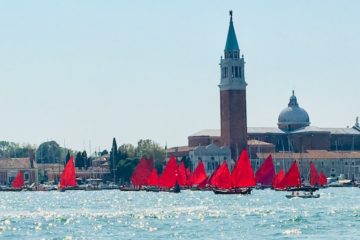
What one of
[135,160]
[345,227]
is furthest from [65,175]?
[345,227]

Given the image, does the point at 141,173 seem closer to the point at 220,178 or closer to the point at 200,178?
the point at 200,178

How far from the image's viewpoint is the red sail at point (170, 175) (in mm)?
135250

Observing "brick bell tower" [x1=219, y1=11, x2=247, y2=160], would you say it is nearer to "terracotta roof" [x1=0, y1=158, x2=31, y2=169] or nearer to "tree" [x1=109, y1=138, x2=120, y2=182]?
"tree" [x1=109, y1=138, x2=120, y2=182]

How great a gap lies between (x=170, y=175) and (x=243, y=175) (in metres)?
23.4

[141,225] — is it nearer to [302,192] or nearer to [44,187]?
[302,192]

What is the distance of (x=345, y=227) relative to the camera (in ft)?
216

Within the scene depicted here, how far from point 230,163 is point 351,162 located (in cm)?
2296

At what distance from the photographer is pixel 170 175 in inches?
5354

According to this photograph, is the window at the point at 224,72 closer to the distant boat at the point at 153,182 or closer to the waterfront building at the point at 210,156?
the waterfront building at the point at 210,156

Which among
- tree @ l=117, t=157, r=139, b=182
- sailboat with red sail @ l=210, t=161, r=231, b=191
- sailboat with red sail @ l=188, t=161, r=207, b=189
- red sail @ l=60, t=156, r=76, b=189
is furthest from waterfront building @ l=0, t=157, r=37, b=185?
sailboat with red sail @ l=210, t=161, r=231, b=191

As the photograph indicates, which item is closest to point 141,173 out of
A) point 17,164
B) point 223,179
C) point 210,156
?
point 223,179

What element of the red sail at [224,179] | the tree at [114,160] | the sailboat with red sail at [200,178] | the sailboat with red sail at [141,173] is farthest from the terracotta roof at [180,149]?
the red sail at [224,179]

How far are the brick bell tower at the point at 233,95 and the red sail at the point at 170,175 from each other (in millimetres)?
41329

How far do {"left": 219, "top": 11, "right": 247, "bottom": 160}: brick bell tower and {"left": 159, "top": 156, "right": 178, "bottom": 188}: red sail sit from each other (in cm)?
4133
